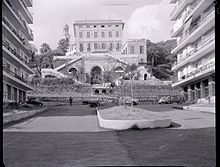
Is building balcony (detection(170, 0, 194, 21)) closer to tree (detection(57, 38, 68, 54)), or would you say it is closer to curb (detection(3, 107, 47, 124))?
curb (detection(3, 107, 47, 124))

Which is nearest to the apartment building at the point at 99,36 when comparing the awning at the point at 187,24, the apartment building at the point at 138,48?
the apartment building at the point at 138,48

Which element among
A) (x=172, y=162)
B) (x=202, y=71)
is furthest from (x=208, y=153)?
(x=202, y=71)

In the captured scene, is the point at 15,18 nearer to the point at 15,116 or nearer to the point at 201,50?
the point at 15,116

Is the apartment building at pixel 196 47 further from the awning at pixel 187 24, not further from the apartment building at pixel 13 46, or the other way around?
the apartment building at pixel 13 46

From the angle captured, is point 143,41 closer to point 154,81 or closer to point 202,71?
point 154,81

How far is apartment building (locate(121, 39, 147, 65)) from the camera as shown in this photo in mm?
109969

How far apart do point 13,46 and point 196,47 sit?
81.8 ft

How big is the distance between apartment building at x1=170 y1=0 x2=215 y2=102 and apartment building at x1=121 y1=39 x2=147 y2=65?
156 feet

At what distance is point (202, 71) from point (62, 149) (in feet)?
114

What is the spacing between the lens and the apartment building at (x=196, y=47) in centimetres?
4131

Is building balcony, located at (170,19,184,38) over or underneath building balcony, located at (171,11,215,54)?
over

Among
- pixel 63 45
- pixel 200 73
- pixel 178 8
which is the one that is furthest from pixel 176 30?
pixel 63 45

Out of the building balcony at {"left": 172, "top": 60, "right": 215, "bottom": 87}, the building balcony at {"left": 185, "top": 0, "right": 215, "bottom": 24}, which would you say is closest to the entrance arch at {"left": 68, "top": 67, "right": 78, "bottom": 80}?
the building balcony at {"left": 172, "top": 60, "right": 215, "bottom": 87}

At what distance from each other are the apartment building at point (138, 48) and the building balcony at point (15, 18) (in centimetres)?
5480
